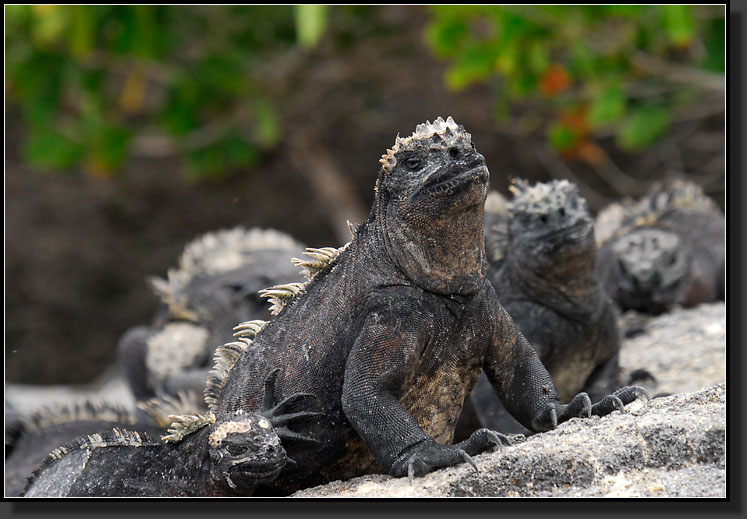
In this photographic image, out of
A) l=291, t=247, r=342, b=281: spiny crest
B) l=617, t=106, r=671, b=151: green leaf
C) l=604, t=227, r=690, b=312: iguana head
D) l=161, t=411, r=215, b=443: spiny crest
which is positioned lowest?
l=161, t=411, r=215, b=443: spiny crest

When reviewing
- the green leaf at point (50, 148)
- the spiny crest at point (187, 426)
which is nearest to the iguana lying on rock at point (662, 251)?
the spiny crest at point (187, 426)

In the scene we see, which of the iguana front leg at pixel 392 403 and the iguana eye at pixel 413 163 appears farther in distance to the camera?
the iguana eye at pixel 413 163

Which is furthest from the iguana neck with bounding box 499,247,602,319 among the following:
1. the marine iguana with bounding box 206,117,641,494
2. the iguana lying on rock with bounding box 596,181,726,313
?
the iguana lying on rock with bounding box 596,181,726,313

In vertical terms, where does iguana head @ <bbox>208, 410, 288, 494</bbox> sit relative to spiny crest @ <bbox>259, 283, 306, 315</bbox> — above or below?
below

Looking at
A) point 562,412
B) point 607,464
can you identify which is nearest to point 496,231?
point 562,412

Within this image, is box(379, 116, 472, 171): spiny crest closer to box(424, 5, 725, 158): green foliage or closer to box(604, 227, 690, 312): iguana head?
box(604, 227, 690, 312): iguana head

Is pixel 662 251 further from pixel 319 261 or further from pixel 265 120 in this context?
pixel 265 120

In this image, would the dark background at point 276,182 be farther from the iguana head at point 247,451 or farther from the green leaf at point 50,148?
the iguana head at point 247,451
